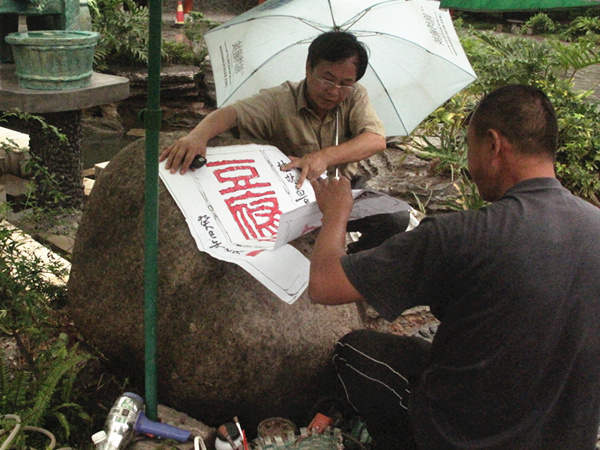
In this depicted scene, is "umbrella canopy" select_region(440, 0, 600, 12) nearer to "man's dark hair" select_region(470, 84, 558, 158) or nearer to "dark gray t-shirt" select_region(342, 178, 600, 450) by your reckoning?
"man's dark hair" select_region(470, 84, 558, 158)

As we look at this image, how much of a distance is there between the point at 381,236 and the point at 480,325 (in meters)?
1.46

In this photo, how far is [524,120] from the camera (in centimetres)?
194

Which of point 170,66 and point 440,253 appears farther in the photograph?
point 170,66

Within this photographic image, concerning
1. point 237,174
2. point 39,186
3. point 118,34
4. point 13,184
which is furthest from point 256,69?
point 118,34

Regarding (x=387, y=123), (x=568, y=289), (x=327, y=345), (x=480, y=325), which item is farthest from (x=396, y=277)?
(x=387, y=123)

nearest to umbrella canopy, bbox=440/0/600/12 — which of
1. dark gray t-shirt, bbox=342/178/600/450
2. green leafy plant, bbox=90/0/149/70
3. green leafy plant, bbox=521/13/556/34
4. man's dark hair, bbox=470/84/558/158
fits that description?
man's dark hair, bbox=470/84/558/158

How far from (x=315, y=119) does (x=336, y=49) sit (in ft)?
1.48

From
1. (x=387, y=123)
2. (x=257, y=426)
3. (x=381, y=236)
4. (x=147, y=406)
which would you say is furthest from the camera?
(x=387, y=123)

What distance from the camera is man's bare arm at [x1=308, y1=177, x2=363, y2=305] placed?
1.99 m

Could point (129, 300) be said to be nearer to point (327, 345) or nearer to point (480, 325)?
point (327, 345)

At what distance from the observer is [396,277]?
188 centimetres

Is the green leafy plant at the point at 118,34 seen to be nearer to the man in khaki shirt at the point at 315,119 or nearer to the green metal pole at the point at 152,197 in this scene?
the man in khaki shirt at the point at 315,119

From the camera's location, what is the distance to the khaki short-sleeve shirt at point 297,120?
127 inches

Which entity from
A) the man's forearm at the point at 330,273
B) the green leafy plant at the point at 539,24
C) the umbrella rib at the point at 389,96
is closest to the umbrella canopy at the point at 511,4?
the man's forearm at the point at 330,273
